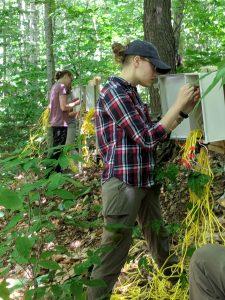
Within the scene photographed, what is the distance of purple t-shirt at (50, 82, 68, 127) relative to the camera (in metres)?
7.07

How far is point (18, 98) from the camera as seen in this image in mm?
12086

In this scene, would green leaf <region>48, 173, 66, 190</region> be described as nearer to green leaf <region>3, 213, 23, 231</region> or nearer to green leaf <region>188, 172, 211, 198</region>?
green leaf <region>3, 213, 23, 231</region>

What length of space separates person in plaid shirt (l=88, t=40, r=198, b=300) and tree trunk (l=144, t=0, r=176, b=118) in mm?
2065

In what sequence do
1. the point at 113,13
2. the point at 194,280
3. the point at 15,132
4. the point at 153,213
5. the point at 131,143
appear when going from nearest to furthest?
the point at 194,280
the point at 131,143
the point at 153,213
the point at 15,132
the point at 113,13

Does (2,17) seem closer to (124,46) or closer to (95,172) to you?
(95,172)

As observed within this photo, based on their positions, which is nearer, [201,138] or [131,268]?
[201,138]

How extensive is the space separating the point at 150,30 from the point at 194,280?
359 cm

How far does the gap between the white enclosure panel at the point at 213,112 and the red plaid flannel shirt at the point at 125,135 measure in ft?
1.10

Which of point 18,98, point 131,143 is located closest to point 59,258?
point 131,143

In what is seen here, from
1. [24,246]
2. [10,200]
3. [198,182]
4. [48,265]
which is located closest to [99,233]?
[198,182]

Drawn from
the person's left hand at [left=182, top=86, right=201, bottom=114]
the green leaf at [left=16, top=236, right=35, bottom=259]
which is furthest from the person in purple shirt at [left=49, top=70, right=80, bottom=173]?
the green leaf at [left=16, top=236, right=35, bottom=259]

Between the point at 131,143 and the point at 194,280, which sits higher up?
the point at 131,143

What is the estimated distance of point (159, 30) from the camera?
198 inches

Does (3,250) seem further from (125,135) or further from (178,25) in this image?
(178,25)
